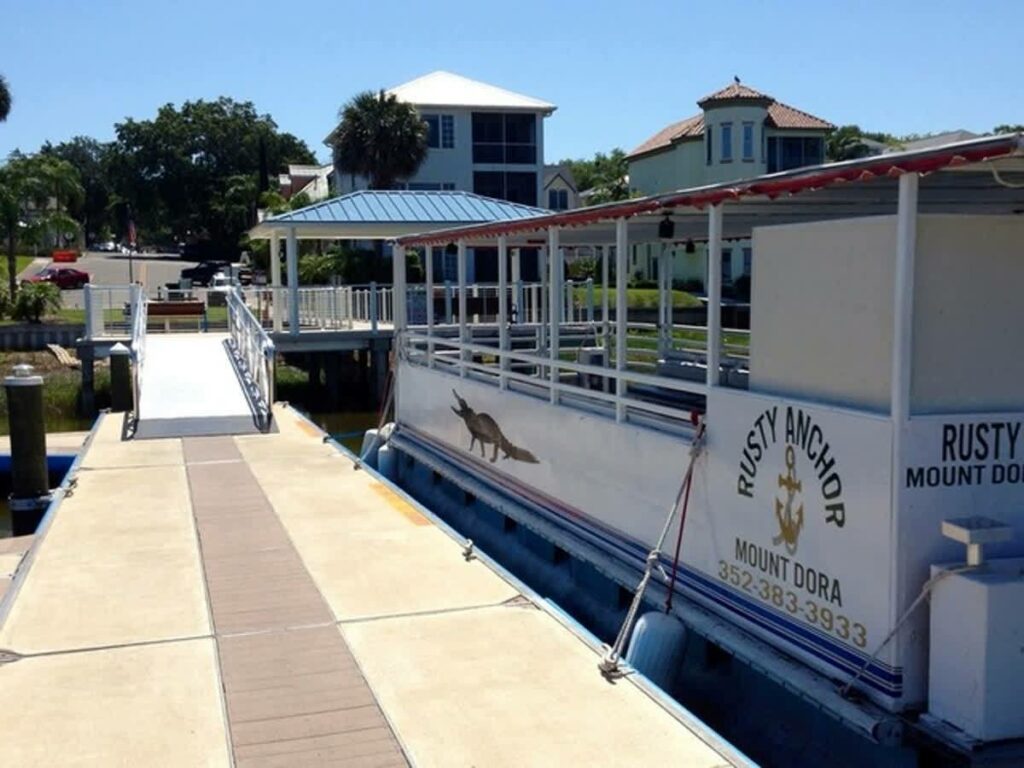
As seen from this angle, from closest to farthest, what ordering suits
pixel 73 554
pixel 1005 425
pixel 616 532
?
1. pixel 1005 425
2. pixel 616 532
3. pixel 73 554

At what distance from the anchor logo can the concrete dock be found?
1.14m

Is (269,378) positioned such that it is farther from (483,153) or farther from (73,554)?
(483,153)

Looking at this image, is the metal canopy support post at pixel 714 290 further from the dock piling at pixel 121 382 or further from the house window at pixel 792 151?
the house window at pixel 792 151

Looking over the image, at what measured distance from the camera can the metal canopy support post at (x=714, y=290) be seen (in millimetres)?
6727

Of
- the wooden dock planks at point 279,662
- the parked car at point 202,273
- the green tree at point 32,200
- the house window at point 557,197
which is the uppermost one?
the house window at point 557,197

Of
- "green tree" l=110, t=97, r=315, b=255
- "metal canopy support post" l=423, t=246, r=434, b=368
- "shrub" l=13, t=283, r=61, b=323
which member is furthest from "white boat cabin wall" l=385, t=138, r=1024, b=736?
"green tree" l=110, t=97, r=315, b=255

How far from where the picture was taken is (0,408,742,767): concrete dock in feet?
17.7

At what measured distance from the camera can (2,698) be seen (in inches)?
236

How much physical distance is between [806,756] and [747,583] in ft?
3.28

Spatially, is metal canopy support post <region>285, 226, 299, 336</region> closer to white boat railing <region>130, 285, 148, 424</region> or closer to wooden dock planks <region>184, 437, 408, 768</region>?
white boat railing <region>130, 285, 148, 424</region>

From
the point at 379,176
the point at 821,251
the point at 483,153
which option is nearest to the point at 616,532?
the point at 821,251

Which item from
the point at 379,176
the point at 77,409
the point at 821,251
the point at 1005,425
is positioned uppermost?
the point at 379,176

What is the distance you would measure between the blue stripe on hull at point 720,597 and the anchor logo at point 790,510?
44cm

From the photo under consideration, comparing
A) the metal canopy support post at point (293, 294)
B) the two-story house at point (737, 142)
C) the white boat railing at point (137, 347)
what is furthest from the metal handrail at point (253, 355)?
the two-story house at point (737, 142)
